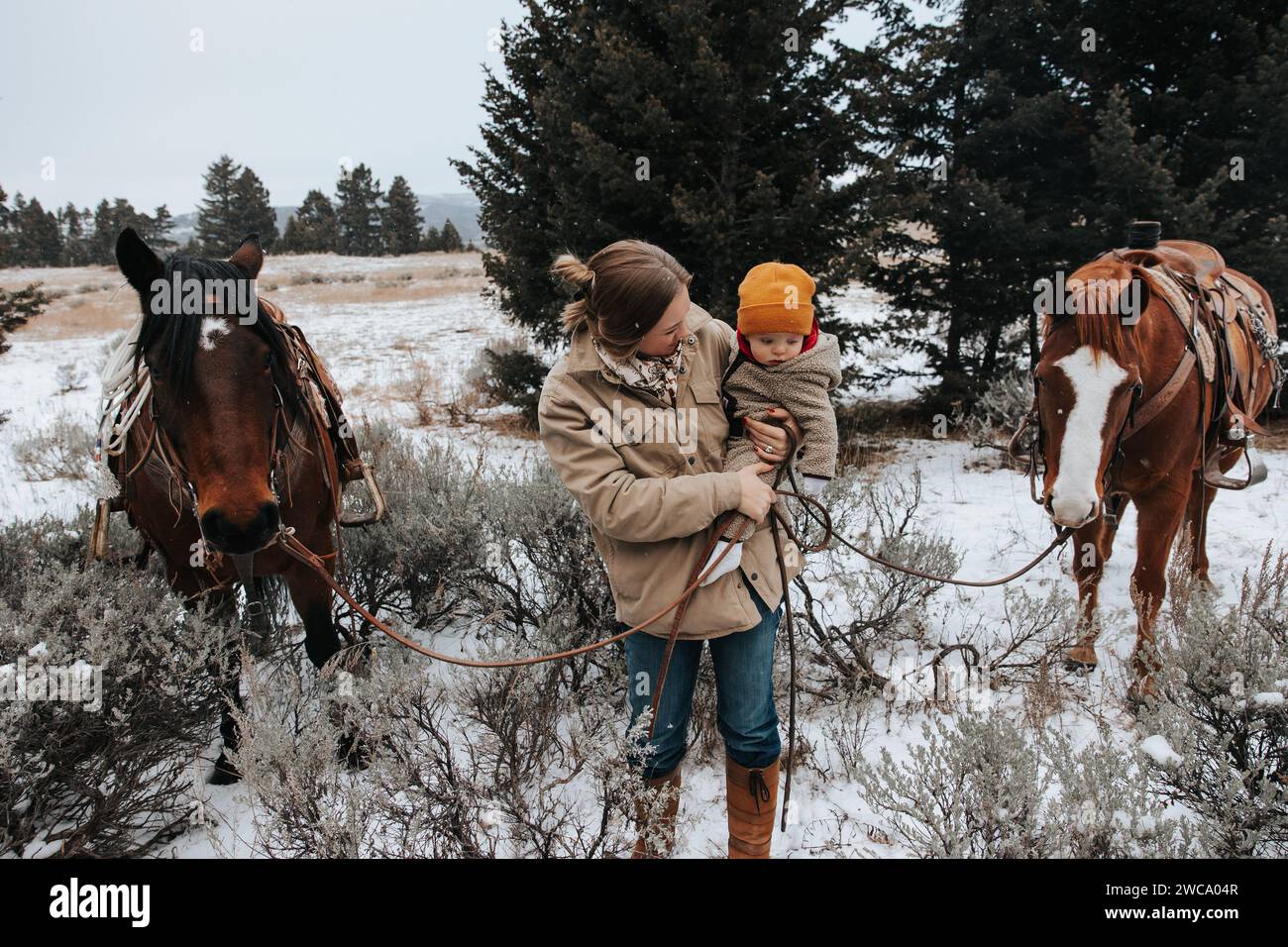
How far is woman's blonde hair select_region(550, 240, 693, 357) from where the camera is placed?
1.65 m

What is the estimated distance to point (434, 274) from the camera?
96.6 ft

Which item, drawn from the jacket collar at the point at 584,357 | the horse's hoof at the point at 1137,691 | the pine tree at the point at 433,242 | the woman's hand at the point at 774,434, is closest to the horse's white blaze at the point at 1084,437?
the horse's hoof at the point at 1137,691

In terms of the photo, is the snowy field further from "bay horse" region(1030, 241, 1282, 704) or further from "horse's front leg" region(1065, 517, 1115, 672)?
"bay horse" region(1030, 241, 1282, 704)

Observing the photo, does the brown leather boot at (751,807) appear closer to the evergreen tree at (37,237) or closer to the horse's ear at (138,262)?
the horse's ear at (138,262)

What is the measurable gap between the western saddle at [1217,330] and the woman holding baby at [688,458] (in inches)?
91.7

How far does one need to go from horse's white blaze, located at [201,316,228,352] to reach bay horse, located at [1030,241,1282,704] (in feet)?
10.0

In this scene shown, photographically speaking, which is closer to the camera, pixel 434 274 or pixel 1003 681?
pixel 1003 681

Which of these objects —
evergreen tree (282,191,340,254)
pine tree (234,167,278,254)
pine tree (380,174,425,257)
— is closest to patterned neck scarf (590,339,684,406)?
pine tree (234,167,278,254)

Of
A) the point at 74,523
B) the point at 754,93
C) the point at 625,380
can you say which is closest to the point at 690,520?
the point at 625,380

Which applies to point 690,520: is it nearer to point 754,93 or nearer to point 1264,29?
point 754,93

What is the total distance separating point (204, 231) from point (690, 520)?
37305 mm

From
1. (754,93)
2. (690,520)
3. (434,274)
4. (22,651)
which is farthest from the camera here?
(434,274)

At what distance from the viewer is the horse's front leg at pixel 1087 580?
10.9 ft

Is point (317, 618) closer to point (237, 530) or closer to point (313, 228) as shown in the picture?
point (237, 530)
